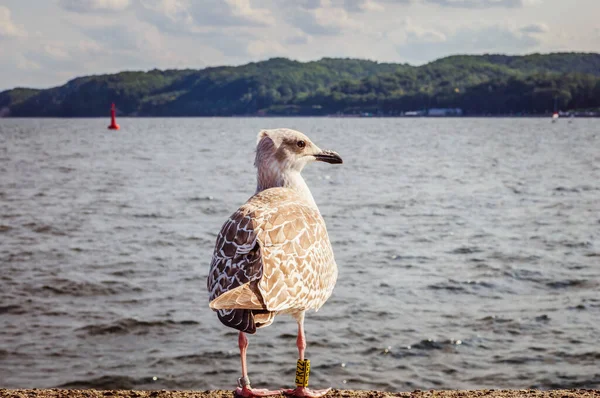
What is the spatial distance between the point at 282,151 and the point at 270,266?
163 centimetres

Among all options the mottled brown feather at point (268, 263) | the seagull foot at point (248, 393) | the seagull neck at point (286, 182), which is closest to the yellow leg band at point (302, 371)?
the seagull foot at point (248, 393)

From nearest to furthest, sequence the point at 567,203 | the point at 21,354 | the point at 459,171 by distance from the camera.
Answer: the point at 21,354, the point at 567,203, the point at 459,171

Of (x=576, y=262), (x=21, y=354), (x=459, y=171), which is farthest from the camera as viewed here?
(x=459, y=171)

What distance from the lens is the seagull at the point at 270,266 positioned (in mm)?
5102

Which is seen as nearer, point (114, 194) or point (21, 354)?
point (21, 354)

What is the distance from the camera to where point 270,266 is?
→ 17.5 feet

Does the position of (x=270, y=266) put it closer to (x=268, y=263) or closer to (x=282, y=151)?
(x=268, y=263)

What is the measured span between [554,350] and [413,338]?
7.86 feet

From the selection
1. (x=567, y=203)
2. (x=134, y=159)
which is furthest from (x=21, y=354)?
(x=134, y=159)

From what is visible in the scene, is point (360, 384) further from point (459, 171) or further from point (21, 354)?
point (459, 171)

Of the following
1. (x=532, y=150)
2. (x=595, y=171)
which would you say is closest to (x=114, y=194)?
(x=595, y=171)

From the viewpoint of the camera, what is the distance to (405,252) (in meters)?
21.2

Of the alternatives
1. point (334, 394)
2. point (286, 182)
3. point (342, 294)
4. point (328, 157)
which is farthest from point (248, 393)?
point (342, 294)

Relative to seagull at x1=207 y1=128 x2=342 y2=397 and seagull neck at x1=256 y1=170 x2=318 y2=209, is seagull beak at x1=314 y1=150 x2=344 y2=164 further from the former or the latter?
seagull at x1=207 y1=128 x2=342 y2=397
